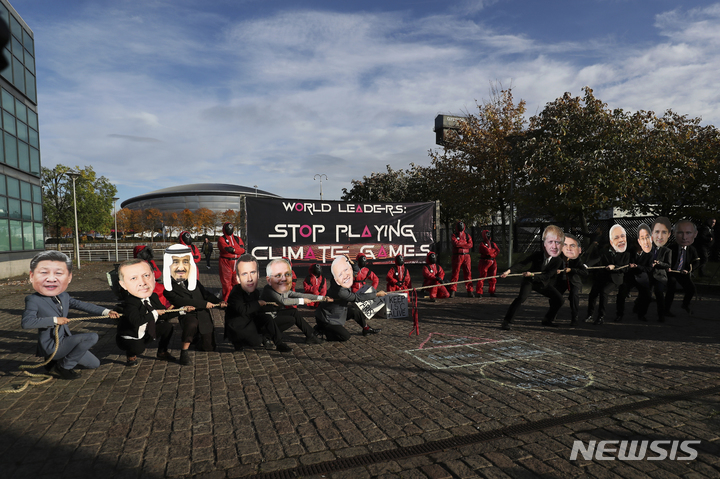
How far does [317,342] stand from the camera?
6.83 m

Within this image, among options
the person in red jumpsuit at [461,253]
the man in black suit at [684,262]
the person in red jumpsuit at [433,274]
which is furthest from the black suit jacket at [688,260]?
the person in red jumpsuit at [433,274]

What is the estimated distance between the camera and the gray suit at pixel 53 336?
500 centimetres

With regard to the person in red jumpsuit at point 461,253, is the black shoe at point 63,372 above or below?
below

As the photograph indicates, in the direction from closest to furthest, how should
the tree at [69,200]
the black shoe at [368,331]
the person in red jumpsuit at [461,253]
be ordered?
the black shoe at [368,331] < the person in red jumpsuit at [461,253] < the tree at [69,200]

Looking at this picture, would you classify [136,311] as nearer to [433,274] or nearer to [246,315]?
[246,315]

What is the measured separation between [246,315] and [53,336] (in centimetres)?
232

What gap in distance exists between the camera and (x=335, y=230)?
13188 millimetres

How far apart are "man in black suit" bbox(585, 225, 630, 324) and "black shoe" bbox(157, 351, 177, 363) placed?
7.21 meters

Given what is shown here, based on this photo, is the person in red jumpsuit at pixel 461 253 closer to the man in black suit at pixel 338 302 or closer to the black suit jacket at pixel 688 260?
the black suit jacket at pixel 688 260

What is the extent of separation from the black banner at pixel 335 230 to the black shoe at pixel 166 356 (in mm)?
5790

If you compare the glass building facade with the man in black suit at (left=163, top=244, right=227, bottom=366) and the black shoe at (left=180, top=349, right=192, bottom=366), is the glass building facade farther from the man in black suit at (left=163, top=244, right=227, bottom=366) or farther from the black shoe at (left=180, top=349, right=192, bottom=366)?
the black shoe at (left=180, top=349, right=192, bottom=366)

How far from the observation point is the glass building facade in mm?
19812

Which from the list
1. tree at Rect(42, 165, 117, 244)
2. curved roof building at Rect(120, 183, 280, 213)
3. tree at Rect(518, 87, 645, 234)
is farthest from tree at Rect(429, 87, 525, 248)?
curved roof building at Rect(120, 183, 280, 213)

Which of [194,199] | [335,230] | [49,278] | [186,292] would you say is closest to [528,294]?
[186,292]
